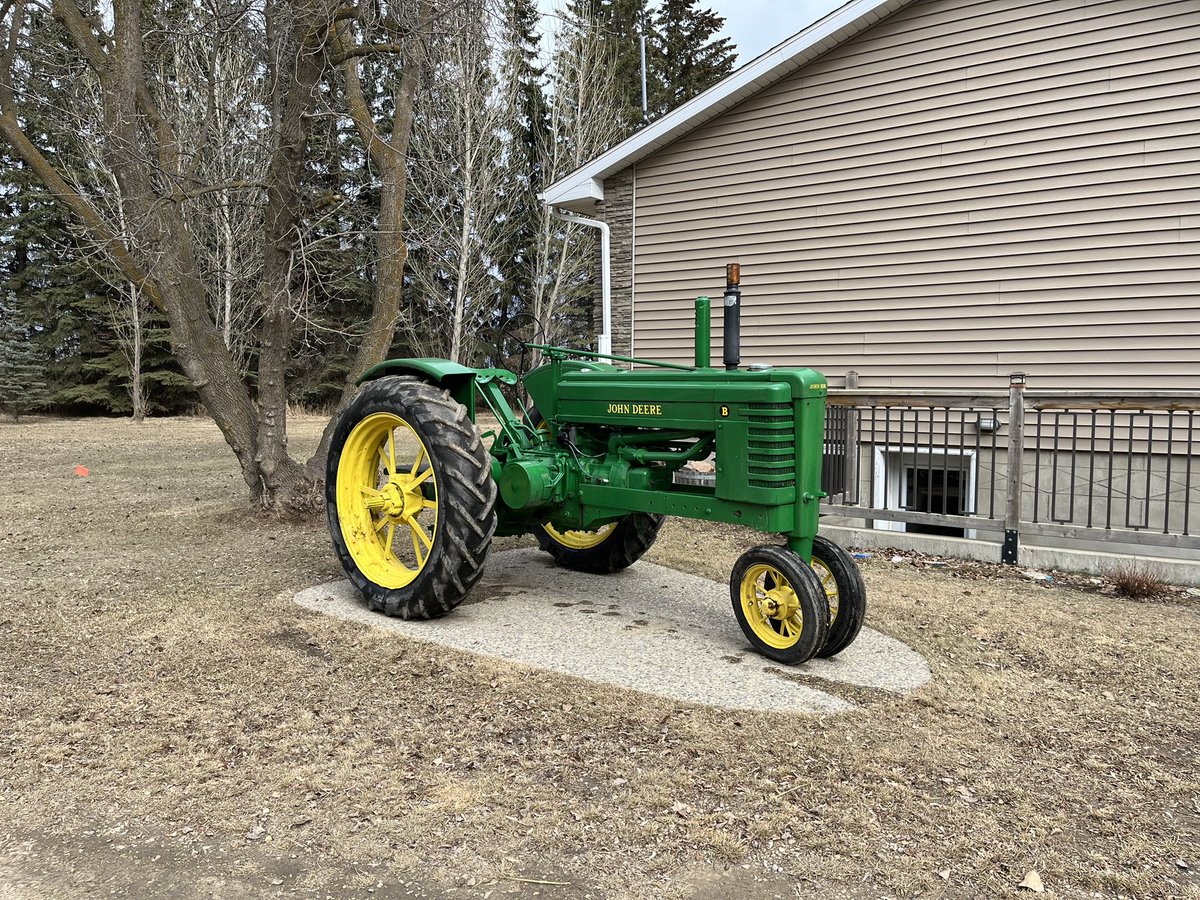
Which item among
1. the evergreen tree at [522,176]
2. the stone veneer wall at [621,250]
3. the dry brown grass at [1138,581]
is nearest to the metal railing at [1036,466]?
the dry brown grass at [1138,581]

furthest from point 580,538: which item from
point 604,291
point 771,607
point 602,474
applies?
point 604,291

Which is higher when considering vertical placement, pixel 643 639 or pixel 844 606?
pixel 844 606

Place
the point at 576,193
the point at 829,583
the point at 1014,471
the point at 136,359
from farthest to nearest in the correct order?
1. the point at 136,359
2. the point at 576,193
3. the point at 1014,471
4. the point at 829,583

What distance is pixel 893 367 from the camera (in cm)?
827

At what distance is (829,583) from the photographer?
3920 millimetres

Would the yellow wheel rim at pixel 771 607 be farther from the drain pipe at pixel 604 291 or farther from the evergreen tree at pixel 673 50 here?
the evergreen tree at pixel 673 50

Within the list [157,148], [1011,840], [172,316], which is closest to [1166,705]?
[1011,840]

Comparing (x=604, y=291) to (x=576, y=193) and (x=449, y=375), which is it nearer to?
(x=576, y=193)

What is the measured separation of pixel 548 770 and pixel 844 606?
164 centimetres

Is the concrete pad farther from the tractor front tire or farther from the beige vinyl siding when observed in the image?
the beige vinyl siding

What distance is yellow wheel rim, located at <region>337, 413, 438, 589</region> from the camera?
4.58 m

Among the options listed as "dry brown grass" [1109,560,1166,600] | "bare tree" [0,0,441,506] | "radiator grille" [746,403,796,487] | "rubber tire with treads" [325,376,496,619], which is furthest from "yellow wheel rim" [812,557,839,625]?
"bare tree" [0,0,441,506]

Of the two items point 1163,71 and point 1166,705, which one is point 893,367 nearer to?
point 1163,71

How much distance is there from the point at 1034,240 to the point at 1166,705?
17.4ft
